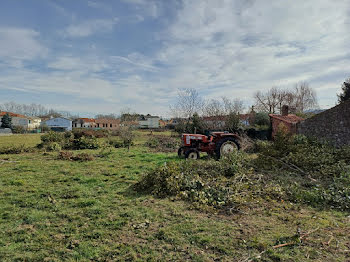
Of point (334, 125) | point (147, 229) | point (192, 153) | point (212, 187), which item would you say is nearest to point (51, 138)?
point (192, 153)

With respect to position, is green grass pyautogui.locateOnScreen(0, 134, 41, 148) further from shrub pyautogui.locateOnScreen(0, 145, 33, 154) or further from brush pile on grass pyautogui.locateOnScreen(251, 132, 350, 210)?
brush pile on grass pyautogui.locateOnScreen(251, 132, 350, 210)

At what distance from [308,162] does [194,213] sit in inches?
205

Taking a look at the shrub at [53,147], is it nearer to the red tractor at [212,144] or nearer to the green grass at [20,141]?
the green grass at [20,141]

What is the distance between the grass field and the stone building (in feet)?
24.9

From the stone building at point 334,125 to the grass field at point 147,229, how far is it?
24.9ft

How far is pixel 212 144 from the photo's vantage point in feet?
33.2

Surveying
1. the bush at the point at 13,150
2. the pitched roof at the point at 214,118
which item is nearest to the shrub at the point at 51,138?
the bush at the point at 13,150

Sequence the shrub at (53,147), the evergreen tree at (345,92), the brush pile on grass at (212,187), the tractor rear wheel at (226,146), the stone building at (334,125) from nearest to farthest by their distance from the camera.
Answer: the brush pile on grass at (212,187)
the tractor rear wheel at (226,146)
the stone building at (334,125)
the shrub at (53,147)
the evergreen tree at (345,92)

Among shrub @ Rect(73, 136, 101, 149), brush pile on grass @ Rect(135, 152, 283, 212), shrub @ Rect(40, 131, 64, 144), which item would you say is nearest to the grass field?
brush pile on grass @ Rect(135, 152, 283, 212)

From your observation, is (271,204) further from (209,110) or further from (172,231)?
(209,110)

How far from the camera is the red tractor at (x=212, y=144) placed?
9.84m

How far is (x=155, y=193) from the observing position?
546 cm

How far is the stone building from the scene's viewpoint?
10.2 meters

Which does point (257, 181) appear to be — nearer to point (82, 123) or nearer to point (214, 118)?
point (214, 118)
